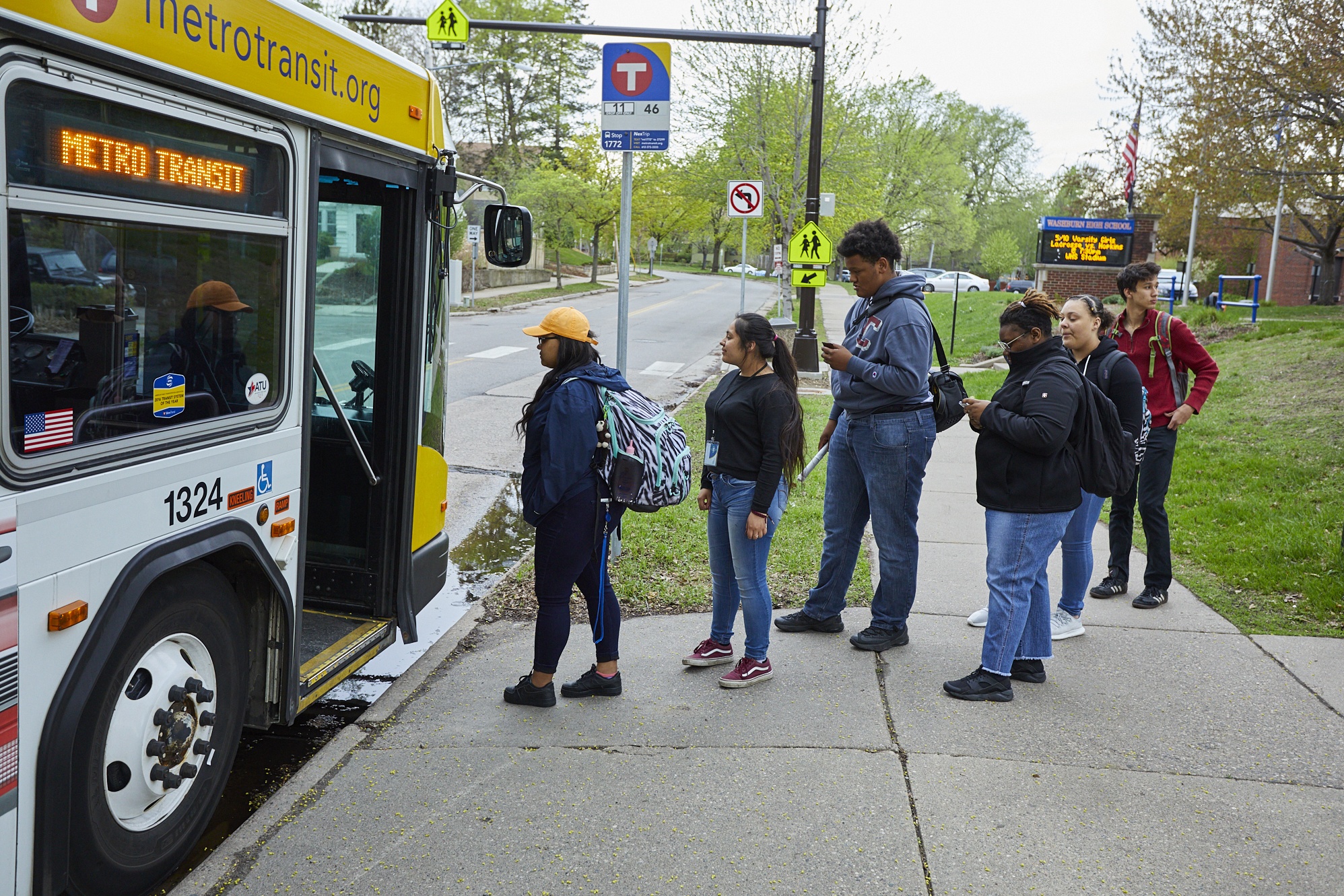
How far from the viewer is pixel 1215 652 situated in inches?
205

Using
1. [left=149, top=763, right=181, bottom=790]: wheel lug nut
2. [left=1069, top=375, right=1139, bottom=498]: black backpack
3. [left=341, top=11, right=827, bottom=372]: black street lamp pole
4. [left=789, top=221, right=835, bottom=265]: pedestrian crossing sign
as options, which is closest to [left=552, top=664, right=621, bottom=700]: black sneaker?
[left=149, top=763, right=181, bottom=790]: wheel lug nut

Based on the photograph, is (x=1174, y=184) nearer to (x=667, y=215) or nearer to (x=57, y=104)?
(x=667, y=215)

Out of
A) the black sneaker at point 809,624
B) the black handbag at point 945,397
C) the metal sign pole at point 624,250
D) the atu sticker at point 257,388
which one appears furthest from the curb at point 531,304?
the atu sticker at point 257,388

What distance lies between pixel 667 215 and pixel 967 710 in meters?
41.0

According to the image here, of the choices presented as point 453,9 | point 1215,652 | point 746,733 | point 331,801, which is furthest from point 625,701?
point 453,9

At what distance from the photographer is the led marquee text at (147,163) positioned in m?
2.51

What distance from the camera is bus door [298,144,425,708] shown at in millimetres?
4461

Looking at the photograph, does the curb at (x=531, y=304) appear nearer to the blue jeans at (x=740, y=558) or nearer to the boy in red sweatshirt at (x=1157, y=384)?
the boy in red sweatshirt at (x=1157, y=384)

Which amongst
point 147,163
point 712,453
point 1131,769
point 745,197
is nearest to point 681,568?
point 712,453

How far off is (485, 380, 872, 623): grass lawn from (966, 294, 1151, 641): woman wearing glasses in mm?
1101

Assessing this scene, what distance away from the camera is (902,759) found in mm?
3990

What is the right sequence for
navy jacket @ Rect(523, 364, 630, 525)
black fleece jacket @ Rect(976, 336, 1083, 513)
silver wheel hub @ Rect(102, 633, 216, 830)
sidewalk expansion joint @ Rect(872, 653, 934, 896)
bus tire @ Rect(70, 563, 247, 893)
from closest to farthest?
bus tire @ Rect(70, 563, 247, 893), silver wheel hub @ Rect(102, 633, 216, 830), sidewalk expansion joint @ Rect(872, 653, 934, 896), navy jacket @ Rect(523, 364, 630, 525), black fleece jacket @ Rect(976, 336, 1083, 513)

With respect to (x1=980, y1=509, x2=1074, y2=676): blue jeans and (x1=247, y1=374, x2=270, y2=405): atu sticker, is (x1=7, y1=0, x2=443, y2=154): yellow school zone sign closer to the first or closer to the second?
(x1=247, y1=374, x2=270, y2=405): atu sticker

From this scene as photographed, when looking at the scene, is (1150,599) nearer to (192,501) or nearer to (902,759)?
(902,759)
